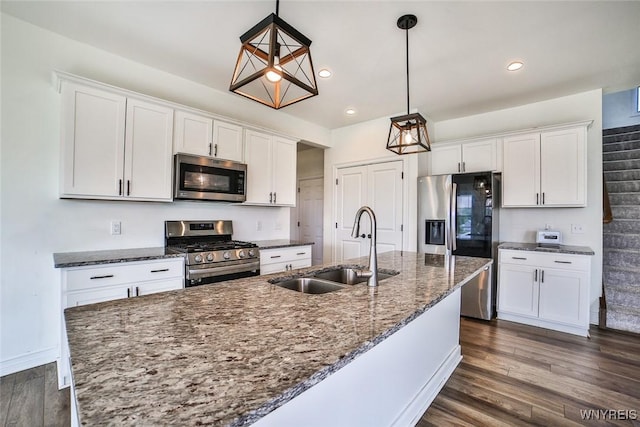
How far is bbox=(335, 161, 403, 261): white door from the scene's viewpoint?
433cm

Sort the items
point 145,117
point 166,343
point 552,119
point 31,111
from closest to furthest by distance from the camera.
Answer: point 166,343, point 31,111, point 145,117, point 552,119

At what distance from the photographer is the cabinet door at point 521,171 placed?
11.3 ft

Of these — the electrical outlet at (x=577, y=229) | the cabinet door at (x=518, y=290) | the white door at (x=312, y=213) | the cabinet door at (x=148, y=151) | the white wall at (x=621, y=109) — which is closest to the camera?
the cabinet door at (x=148, y=151)

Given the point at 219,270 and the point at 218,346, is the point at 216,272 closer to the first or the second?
the point at 219,270

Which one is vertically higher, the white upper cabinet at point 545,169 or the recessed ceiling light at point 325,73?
the recessed ceiling light at point 325,73

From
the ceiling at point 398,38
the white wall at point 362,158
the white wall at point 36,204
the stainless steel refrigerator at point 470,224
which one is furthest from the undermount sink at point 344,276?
the white wall at point 362,158

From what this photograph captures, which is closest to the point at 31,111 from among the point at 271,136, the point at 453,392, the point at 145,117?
the point at 145,117

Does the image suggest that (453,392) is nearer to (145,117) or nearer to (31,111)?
(145,117)

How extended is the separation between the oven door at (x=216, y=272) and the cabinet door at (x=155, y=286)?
0.07 metres

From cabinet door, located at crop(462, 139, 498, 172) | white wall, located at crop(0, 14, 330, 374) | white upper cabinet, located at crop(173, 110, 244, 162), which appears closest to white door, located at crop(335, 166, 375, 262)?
cabinet door, located at crop(462, 139, 498, 172)

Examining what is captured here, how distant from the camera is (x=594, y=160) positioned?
3.36m

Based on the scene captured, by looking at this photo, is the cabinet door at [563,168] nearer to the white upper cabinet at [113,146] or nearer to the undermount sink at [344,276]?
the undermount sink at [344,276]

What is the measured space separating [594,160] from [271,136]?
12.6ft

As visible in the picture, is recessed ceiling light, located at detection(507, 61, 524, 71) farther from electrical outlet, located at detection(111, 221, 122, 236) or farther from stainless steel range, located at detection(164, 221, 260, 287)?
electrical outlet, located at detection(111, 221, 122, 236)
